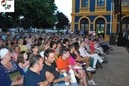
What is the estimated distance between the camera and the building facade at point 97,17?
1898 inches

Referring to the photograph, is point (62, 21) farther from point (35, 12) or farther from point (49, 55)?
point (49, 55)

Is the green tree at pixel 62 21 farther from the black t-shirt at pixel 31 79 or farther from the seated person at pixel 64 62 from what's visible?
the black t-shirt at pixel 31 79

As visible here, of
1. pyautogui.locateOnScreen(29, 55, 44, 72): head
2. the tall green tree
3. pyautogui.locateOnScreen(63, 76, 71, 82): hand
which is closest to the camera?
pyautogui.locateOnScreen(29, 55, 44, 72): head

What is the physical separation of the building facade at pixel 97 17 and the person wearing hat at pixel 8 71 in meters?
40.3

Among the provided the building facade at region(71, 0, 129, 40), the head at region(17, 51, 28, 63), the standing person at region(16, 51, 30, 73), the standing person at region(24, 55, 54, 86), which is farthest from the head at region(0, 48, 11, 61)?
the building facade at region(71, 0, 129, 40)

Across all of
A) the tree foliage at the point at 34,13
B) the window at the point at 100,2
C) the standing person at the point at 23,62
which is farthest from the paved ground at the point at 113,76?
the window at the point at 100,2

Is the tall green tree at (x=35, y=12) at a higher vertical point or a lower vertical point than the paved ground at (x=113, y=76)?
higher

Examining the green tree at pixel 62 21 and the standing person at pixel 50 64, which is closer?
the standing person at pixel 50 64

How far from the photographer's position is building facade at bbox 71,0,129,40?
158 feet

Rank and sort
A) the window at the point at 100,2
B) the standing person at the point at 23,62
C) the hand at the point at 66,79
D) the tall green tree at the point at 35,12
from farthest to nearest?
the window at the point at 100,2, the tall green tree at the point at 35,12, the standing person at the point at 23,62, the hand at the point at 66,79

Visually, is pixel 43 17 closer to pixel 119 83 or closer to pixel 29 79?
pixel 119 83

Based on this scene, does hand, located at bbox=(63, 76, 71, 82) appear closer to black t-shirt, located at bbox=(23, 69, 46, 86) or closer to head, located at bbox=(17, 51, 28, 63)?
head, located at bbox=(17, 51, 28, 63)

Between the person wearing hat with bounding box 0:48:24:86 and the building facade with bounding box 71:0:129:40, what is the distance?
40.3 metres

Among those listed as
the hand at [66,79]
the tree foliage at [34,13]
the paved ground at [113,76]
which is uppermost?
the tree foliage at [34,13]
